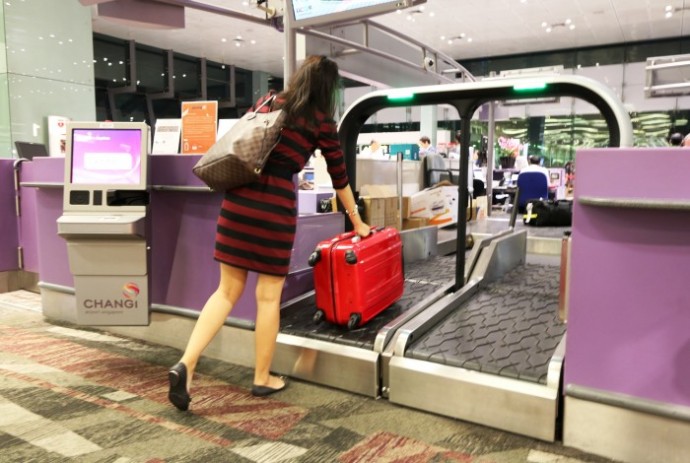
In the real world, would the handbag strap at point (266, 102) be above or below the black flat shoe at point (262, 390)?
above

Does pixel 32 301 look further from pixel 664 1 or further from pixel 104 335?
pixel 664 1

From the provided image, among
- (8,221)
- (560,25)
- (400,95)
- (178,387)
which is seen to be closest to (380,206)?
(400,95)

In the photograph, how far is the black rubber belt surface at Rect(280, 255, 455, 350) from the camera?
2.83 m

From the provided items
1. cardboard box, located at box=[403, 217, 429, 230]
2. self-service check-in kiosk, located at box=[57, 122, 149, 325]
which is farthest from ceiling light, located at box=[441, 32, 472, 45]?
self-service check-in kiosk, located at box=[57, 122, 149, 325]

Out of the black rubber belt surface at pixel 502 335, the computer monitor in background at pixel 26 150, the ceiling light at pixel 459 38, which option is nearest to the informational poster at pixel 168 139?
the black rubber belt surface at pixel 502 335

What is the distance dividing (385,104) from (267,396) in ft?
6.61

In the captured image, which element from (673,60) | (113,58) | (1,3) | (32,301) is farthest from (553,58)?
(32,301)

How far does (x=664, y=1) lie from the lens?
10484mm

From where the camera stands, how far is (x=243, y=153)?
93.4 inches

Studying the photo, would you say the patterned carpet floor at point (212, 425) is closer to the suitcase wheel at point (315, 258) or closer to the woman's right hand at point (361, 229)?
the suitcase wheel at point (315, 258)

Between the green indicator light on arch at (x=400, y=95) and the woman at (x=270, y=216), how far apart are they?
965 millimetres

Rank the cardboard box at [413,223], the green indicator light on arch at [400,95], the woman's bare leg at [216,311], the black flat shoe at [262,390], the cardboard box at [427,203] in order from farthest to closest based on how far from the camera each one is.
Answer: the cardboard box at [427,203]
the cardboard box at [413,223]
the green indicator light on arch at [400,95]
the black flat shoe at [262,390]
the woman's bare leg at [216,311]

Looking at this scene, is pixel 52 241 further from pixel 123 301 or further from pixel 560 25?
pixel 560 25

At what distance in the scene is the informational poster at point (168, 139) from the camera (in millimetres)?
3379
